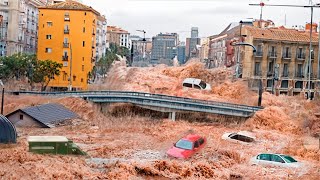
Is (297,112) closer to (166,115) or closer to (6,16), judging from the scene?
(166,115)

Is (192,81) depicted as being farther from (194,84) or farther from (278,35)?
(278,35)

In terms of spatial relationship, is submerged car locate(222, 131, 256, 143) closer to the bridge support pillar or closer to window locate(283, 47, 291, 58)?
the bridge support pillar

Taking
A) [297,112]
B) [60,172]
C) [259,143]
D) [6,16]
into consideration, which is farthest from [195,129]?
[6,16]

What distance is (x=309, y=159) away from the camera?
92.2 ft

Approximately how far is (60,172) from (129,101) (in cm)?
2174

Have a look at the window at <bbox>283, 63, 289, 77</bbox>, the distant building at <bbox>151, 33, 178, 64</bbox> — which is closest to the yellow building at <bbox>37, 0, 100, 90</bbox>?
the window at <bbox>283, 63, 289, 77</bbox>

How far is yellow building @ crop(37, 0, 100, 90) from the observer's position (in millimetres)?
65062

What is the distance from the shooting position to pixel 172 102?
42.4 m

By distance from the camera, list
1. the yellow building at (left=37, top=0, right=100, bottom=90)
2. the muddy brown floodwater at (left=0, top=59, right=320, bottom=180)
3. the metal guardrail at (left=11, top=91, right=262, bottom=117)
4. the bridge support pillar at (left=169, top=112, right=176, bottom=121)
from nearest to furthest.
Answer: the muddy brown floodwater at (left=0, top=59, right=320, bottom=180)
the metal guardrail at (left=11, top=91, right=262, bottom=117)
the bridge support pillar at (left=169, top=112, right=176, bottom=121)
the yellow building at (left=37, top=0, right=100, bottom=90)

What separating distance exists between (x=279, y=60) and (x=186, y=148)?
37.8 m

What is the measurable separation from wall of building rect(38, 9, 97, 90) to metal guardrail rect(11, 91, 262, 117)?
20.7 metres

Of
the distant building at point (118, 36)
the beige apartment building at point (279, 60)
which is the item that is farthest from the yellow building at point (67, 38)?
the distant building at point (118, 36)

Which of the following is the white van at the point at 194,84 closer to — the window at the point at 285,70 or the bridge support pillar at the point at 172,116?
the bridge support pillar at the point at 172,116

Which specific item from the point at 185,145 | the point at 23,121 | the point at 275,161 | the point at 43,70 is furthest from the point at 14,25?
the point at 275,161
